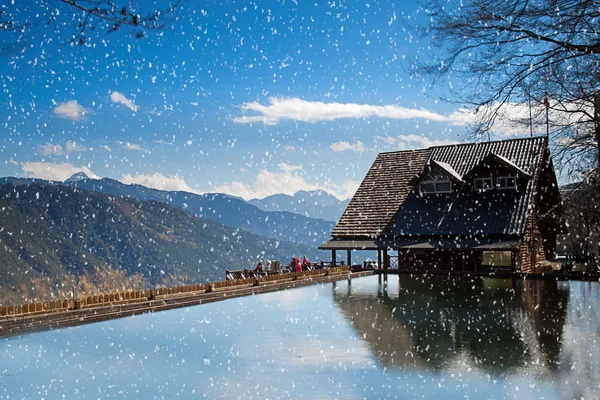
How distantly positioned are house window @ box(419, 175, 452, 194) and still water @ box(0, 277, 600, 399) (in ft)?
47.4

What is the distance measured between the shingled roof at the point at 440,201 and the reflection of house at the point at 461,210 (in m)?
0.05

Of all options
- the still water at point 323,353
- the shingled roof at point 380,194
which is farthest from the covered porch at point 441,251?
the still water at point 323,353

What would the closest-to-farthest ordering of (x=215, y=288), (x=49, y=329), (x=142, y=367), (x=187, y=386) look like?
1. (x=187, y=386)
2. (x=142, y=367)
3. (x=49, y=329)
4. (x=215, y=288)

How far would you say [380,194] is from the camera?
36.5m

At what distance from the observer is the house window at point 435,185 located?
3388 centimetres

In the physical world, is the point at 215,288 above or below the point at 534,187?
below

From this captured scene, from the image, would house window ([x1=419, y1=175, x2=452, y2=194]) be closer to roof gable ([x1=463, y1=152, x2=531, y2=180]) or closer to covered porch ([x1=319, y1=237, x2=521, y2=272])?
roof gable ([x1=463, y1=152, x2=531, y2=180])

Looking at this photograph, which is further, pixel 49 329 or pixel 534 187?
A: pixel 534 187

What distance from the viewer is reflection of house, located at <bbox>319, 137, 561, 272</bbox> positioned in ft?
99.6

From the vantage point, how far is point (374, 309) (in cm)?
1850

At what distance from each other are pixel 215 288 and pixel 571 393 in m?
15.1

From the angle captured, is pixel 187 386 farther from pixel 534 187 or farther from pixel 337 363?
pixel 534 187

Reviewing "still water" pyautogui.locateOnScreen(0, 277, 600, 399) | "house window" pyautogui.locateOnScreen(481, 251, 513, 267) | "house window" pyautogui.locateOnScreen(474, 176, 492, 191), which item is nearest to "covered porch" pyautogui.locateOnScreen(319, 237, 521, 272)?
"house window" pyautogui.locateOnScreen(481, 251, 513, 267)

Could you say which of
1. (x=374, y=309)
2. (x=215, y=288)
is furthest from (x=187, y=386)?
(x=215, y=288)
